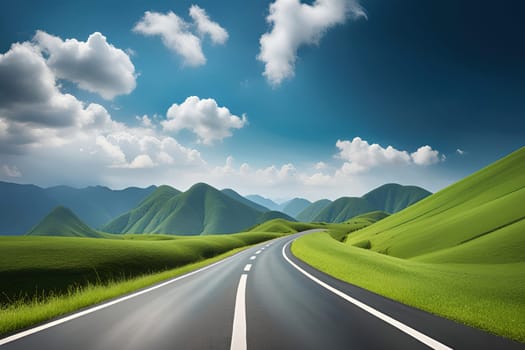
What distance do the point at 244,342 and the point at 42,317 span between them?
5314 millimetres

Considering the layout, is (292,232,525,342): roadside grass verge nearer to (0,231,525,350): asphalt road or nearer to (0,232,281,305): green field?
(0,231,525,350): asphalt road

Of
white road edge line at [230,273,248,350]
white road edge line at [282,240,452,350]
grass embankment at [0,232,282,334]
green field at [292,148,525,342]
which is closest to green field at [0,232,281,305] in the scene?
grass embankment at [0,232,282,334]

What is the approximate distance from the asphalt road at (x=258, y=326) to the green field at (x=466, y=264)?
1.03m

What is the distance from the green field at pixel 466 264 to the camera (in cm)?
680

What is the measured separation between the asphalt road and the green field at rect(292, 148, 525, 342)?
1.03 metres

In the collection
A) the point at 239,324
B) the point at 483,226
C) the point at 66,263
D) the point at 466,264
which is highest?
the point at 483,226

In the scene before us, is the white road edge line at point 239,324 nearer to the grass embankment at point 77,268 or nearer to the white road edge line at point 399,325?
the white road edge line at point 399,325

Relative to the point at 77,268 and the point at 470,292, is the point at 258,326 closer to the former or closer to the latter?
the point at 470,292

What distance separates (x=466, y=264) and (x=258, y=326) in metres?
19.9

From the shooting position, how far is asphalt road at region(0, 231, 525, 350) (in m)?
4.56

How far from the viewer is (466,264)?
746 inches

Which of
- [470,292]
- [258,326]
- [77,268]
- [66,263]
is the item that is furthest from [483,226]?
[66,263]

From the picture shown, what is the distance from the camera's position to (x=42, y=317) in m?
6.43

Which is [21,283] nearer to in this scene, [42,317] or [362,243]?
[42,317]
